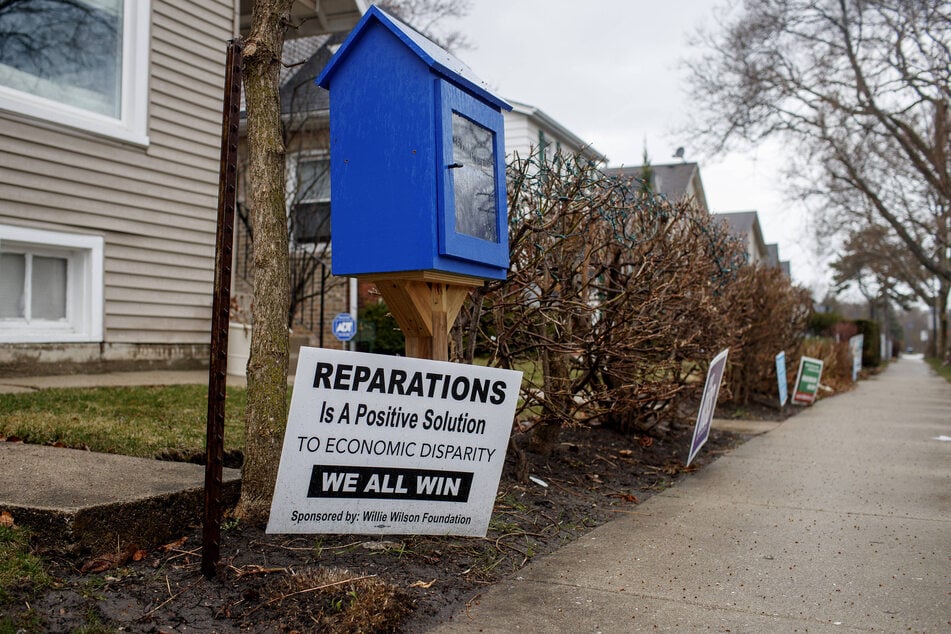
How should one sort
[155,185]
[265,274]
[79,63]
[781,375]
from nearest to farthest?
1. [265,274]
2. [79,63]
3. [155,185]
4. [781,375]

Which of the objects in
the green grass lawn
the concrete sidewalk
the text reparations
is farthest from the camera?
the green grass lawn

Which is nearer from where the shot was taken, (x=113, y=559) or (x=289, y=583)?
(x=289, y=583)

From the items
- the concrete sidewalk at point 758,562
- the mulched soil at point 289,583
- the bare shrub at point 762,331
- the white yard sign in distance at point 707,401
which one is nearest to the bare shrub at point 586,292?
the white yard sign in distance at point 707,401

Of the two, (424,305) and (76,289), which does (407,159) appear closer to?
(424,305)

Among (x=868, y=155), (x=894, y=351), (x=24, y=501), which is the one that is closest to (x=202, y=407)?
(x=24, y=501)

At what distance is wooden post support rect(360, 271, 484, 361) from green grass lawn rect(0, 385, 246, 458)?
1534 millimetres

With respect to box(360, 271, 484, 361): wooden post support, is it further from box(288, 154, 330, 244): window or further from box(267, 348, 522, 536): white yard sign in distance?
box(288, 154, 330, 244): window

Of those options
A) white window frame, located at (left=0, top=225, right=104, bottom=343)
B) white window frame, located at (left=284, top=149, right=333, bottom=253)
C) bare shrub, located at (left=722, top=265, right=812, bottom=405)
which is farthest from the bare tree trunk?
white window frame, located at (left=284, top=149, right=333, bottom=253)

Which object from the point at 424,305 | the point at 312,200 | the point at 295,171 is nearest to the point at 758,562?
the point at 424,305

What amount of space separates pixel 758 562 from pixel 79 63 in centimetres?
740

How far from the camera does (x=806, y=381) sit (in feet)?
42.9

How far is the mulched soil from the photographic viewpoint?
2.81 meters

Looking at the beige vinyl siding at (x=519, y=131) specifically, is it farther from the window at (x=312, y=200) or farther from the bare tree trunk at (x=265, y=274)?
the bare tree trunk at (x=265, y=274)

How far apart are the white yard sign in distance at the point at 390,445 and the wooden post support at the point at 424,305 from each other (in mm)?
255
